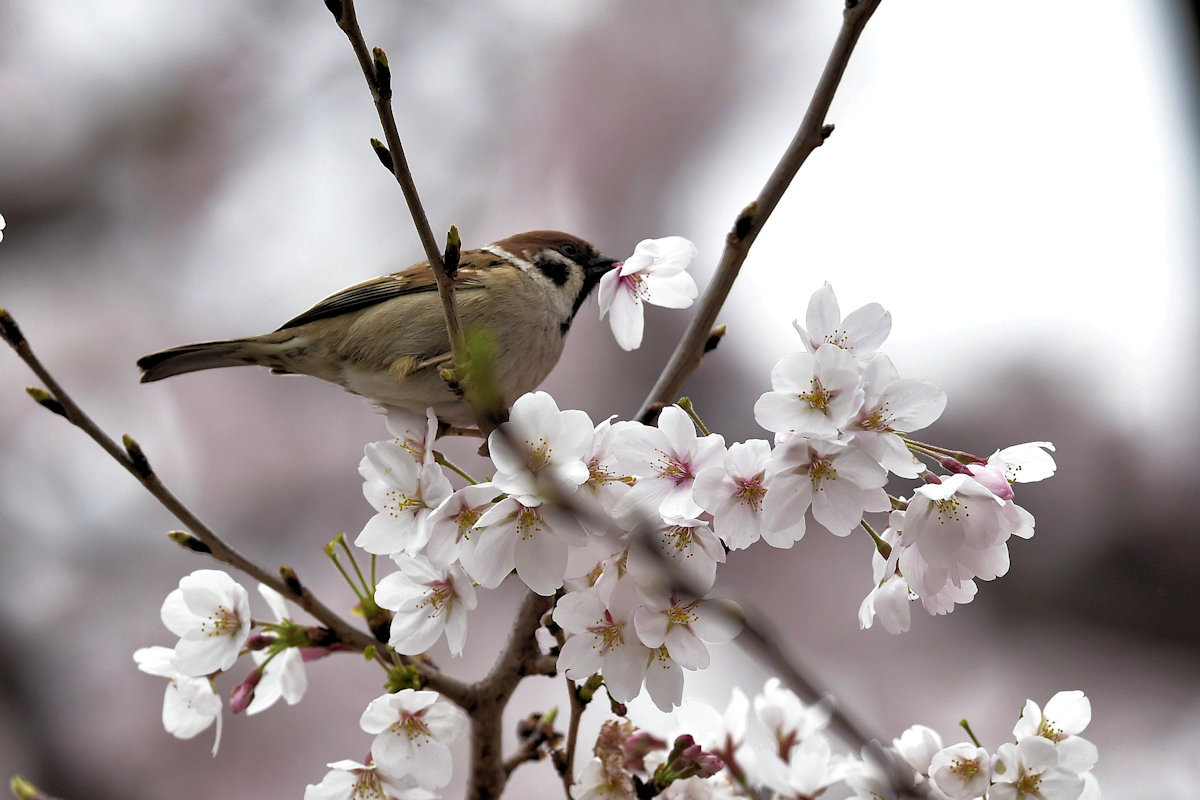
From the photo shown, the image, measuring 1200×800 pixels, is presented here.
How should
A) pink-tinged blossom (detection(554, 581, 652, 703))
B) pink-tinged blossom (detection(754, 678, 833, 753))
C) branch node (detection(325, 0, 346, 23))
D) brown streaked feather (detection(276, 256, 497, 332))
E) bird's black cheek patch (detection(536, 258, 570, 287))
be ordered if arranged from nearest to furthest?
1. branch node (detection(325, 0, 346, 23))
2. pink-tinged blossom (detection(554, 581, 652, 703))
3. pink-tinged blossom (detection(754, 678, 833, 753))
4. brown streaked feather (detection(276, 256, 497, 332))
5. bird's black cheek patch (detection(536, 258, 570, 287))

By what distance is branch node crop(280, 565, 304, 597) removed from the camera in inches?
28.4

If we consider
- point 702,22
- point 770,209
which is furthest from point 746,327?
point 770,209

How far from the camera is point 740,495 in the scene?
0.61 meters

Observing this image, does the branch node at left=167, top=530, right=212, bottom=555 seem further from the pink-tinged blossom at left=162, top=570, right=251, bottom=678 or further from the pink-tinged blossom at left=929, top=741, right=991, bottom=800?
the pink-tinged blossom at left=929, top=741, right=991, bottom=800

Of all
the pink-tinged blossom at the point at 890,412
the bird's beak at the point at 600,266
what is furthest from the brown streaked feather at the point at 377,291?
the pink-tinged blossom at the point at 890,412

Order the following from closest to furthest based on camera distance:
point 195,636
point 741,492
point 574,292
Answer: point 741,492 → point 195,636 → point 574,292

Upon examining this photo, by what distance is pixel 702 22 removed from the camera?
8.04 feet

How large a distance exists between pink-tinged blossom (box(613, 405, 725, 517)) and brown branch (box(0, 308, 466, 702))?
29 cm

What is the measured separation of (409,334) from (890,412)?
72 cm

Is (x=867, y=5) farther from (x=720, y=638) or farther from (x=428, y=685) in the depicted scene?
(x=428, y=685)

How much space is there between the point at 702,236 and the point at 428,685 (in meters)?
1.57

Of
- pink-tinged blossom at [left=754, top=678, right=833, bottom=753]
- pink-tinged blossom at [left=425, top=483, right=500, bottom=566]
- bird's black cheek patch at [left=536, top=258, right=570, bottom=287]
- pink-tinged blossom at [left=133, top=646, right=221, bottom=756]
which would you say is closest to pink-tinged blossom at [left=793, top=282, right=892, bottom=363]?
pink-tinged blossom at [left=425, top=483, right=500, bottom=566]

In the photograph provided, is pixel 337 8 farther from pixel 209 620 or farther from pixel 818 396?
pixel 209 620

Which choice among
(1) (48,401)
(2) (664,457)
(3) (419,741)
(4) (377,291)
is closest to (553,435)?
(2) (664,457)
